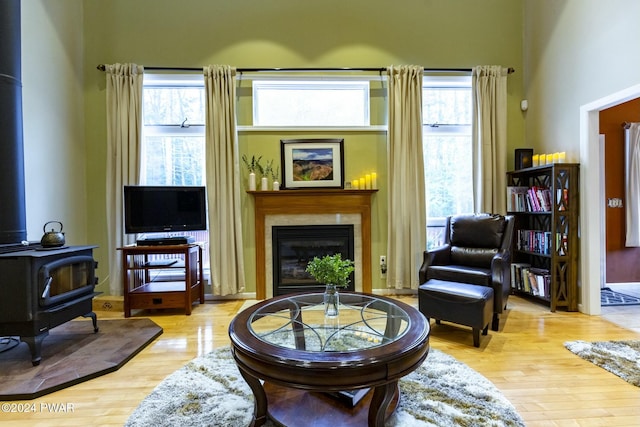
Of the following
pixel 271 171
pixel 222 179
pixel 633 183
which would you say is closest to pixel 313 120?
pixel 271 171

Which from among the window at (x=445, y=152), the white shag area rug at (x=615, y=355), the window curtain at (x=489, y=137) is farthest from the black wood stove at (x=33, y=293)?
the window curtain at (x=489, y=137)

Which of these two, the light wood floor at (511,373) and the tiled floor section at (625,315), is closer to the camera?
the light wood floor at (511,373)

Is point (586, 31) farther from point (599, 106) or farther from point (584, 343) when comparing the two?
point (584, 343)

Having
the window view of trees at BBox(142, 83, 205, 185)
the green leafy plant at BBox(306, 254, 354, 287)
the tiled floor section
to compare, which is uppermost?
the window view of trees at BBox(142, 83, 205, 185)

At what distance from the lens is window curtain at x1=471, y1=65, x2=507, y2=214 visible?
12.3ft

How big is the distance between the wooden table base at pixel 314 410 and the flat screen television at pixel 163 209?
92.7 inches

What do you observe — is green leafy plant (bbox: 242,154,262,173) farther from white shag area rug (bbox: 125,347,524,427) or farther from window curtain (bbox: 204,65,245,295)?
white shag area rug (bbox: 125,347,524,427)

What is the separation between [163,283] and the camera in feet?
11.7

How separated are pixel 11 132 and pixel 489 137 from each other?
481 centimetres

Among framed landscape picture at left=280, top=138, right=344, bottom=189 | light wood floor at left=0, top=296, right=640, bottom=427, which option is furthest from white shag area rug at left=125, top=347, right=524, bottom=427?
framed landscape picture at left=280, top=138, right=344, bottom=189

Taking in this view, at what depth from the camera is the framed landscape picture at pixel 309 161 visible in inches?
149

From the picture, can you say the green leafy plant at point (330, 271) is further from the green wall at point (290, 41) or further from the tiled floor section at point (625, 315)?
the tiled floor section at point (625, 315)

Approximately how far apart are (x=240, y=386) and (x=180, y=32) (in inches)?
157

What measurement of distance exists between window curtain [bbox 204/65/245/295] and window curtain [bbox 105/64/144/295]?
83 cm
